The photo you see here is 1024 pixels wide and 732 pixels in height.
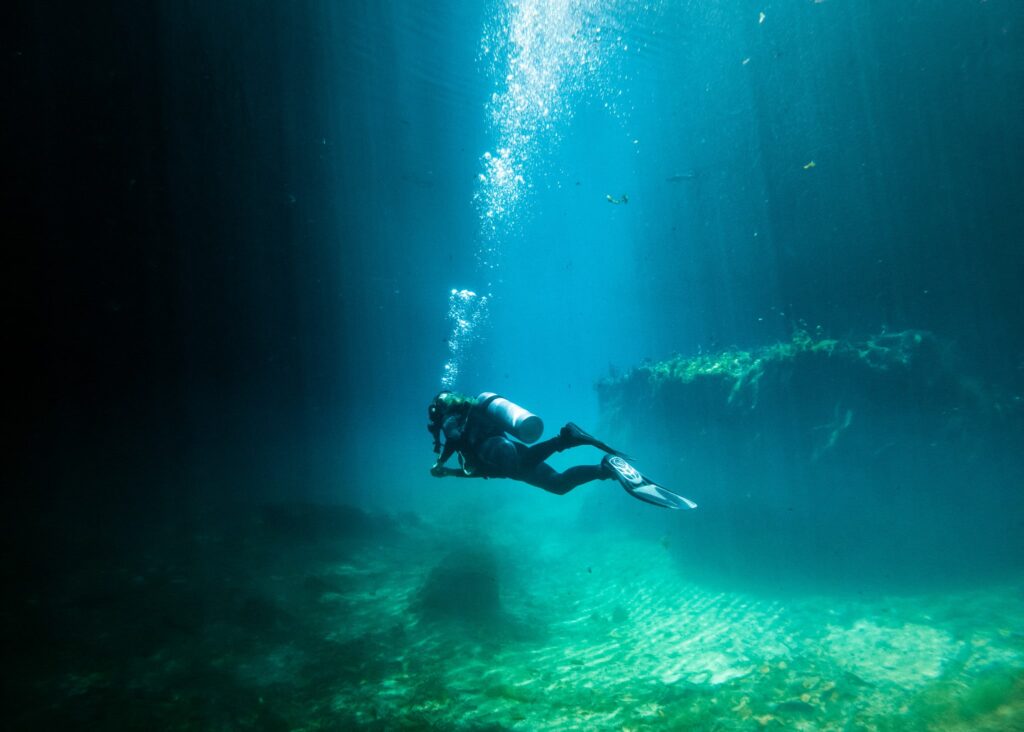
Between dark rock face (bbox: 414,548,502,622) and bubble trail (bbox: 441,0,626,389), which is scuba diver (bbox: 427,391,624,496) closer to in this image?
dark rock face (bbox: 414,548,502,622)

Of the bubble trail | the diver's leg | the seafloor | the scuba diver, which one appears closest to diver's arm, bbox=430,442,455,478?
the scuba diver

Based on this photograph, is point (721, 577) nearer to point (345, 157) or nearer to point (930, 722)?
point (930, 722)

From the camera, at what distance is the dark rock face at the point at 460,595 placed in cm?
1025

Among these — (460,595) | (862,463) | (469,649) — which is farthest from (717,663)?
(862,463)

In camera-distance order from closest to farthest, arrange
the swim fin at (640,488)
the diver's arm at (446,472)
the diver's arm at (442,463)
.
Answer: the swim fin at (640,488), the diver's arm at (446,472), the diver's arm at (442,463)

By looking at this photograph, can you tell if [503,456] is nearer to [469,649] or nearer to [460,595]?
[469,649]

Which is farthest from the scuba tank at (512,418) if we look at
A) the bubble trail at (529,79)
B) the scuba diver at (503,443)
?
the bubble trail at (529,79)

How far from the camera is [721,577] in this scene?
1350 cm

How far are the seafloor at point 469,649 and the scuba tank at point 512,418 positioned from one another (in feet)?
13.6

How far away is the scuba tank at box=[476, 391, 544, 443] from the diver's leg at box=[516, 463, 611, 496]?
45 centimetres

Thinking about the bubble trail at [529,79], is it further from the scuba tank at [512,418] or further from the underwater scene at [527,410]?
the scuba tank at [512,418]

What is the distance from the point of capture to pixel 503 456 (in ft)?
18.3

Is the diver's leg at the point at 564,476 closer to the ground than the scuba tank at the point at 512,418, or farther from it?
closer to the ground

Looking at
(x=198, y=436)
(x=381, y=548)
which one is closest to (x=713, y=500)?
(x=381, y=548)
